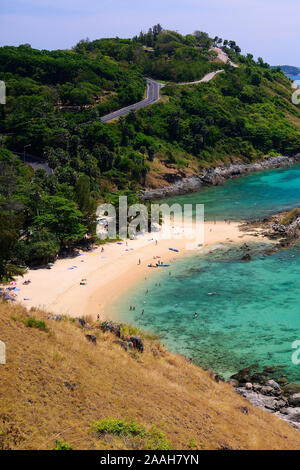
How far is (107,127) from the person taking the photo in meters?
96.7

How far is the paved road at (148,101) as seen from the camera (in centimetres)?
11009

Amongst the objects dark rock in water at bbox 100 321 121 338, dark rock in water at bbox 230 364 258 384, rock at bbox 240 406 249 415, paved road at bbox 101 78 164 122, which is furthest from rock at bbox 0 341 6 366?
paved road at bbox 101 78 164 122

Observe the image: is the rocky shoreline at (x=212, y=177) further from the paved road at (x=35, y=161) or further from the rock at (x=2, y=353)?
the rock at (x=2, y=353)

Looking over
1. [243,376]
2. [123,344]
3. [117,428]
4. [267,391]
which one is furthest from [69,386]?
[243,376]

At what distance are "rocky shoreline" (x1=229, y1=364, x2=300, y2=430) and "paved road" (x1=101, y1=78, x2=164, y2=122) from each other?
280 ft

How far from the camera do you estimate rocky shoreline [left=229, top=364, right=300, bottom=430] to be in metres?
27.8

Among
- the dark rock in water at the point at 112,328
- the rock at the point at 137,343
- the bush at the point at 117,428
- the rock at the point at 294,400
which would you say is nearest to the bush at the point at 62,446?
the bush at the point at 117,428

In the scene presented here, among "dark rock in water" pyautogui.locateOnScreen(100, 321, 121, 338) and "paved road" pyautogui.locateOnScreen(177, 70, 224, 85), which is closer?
"dark rock in water" pyautogui.locateOnScreen(100, 321, 121, 338)

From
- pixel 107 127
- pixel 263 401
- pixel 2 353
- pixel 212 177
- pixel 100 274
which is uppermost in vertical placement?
pixel 107 127

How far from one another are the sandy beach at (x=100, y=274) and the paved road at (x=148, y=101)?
54.4 metres

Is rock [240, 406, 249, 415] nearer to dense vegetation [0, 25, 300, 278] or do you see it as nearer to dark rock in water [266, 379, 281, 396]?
→ dark rock in water [266, 379, 281, 396]

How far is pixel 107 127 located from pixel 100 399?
83.0 metres

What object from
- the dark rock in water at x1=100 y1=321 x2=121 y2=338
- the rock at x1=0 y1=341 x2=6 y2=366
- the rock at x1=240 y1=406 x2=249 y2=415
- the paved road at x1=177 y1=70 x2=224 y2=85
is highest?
the paved road at x1=177 y1=70 x2=224 y2=85

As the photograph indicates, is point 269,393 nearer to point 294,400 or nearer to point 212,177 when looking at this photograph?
point 294,400
